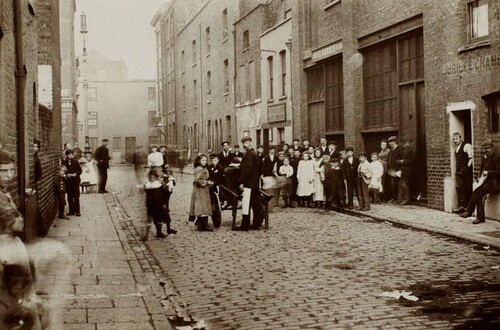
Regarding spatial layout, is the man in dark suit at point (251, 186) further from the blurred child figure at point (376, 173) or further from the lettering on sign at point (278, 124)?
the lettering on sign at point (278, 124)

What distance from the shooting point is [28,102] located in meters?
10.5

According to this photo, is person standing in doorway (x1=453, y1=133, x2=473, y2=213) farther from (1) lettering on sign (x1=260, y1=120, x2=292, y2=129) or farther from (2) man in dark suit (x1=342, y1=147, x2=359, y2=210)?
(1) lettering on sign (x1=260, y1=120, x2=292, y2=129)

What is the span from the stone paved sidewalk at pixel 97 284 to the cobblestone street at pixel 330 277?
1.53 ft

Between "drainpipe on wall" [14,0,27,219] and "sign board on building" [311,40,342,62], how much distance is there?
13385mm

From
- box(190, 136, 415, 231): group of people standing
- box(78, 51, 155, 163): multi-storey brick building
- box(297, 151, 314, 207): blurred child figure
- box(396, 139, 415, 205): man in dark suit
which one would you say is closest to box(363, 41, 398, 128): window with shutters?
box(190, 136, 415, 231): group of people standing

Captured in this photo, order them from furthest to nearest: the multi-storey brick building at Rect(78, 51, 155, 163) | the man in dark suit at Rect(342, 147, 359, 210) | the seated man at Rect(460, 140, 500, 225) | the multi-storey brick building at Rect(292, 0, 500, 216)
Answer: the multi-storey brick building at Rect(78, 51, 155, 163)
the man in dark suit at Rect(342, 147, 359, 210)
the multi-storey brick building at Rect(292, 0, 500, 216)
the seated man at Rect(460, 140, 500, 225)

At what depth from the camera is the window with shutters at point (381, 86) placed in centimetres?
1819

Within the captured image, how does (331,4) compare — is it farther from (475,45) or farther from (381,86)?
(475,45)

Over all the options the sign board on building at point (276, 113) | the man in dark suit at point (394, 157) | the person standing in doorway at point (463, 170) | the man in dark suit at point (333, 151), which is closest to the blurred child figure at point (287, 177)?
the man in dark suit at point (333, 151)

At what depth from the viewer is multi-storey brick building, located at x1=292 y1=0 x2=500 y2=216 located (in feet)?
46.3

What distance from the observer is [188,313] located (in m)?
6.81

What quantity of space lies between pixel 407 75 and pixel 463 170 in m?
3.80

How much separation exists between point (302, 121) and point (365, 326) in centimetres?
1922

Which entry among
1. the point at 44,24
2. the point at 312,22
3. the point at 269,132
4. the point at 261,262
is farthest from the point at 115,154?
the point at 261,262
